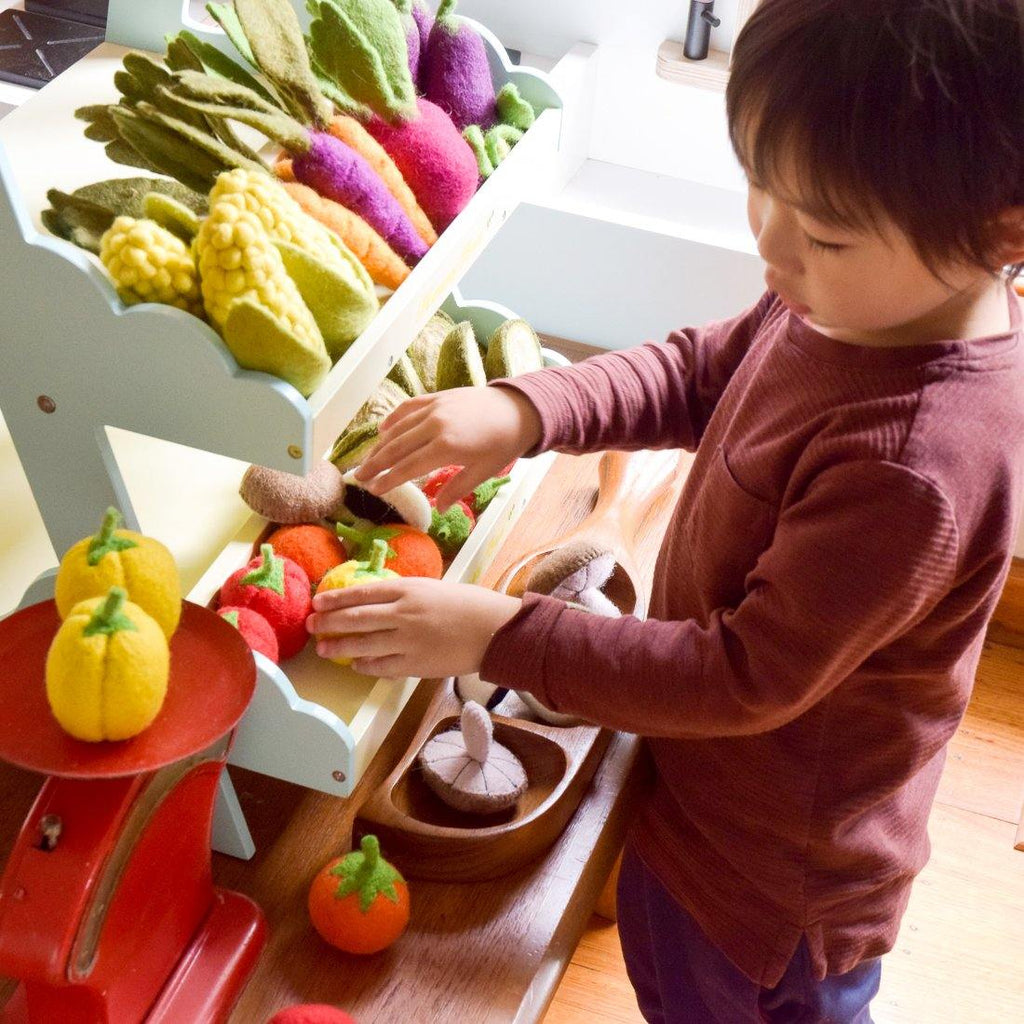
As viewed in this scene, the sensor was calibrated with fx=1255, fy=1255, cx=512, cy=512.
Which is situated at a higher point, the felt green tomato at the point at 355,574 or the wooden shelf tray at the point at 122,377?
the wooden shelf tray at the point at 122,377

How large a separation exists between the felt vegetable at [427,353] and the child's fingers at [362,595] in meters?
0.35

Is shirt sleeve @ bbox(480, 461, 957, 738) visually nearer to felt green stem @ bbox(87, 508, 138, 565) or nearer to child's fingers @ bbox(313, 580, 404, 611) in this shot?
child's fingers @ bbox(313, 580, 404, 611)

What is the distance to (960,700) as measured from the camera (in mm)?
734

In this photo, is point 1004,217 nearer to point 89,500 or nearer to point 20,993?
point 89,500

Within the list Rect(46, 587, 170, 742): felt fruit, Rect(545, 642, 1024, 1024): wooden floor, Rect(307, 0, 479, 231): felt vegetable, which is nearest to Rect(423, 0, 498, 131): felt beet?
Rect(307, 0, 479, 231): felt vegetable

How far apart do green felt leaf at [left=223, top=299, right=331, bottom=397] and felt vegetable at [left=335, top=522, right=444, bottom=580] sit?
0.74 ft

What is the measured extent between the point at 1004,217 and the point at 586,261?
805mm

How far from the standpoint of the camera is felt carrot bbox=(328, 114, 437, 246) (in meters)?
0.81

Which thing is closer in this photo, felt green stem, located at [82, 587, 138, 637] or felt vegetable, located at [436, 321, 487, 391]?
felt green stem, located at [82, 587, 138, 637]

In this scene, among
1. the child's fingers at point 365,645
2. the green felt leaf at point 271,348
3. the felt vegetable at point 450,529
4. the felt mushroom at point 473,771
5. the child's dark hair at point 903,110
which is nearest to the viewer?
the child's dark hair at point 903,110

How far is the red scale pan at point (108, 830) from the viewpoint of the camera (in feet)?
1.82

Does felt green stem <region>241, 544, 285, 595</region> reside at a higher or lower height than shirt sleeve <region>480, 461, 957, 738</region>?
lower

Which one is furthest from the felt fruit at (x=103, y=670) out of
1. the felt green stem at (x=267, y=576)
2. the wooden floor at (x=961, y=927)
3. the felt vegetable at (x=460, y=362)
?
the wooden floor at (x=961, y=927)

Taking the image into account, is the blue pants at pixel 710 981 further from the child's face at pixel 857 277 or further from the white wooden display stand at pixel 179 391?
the child's face at pixel 857 277
